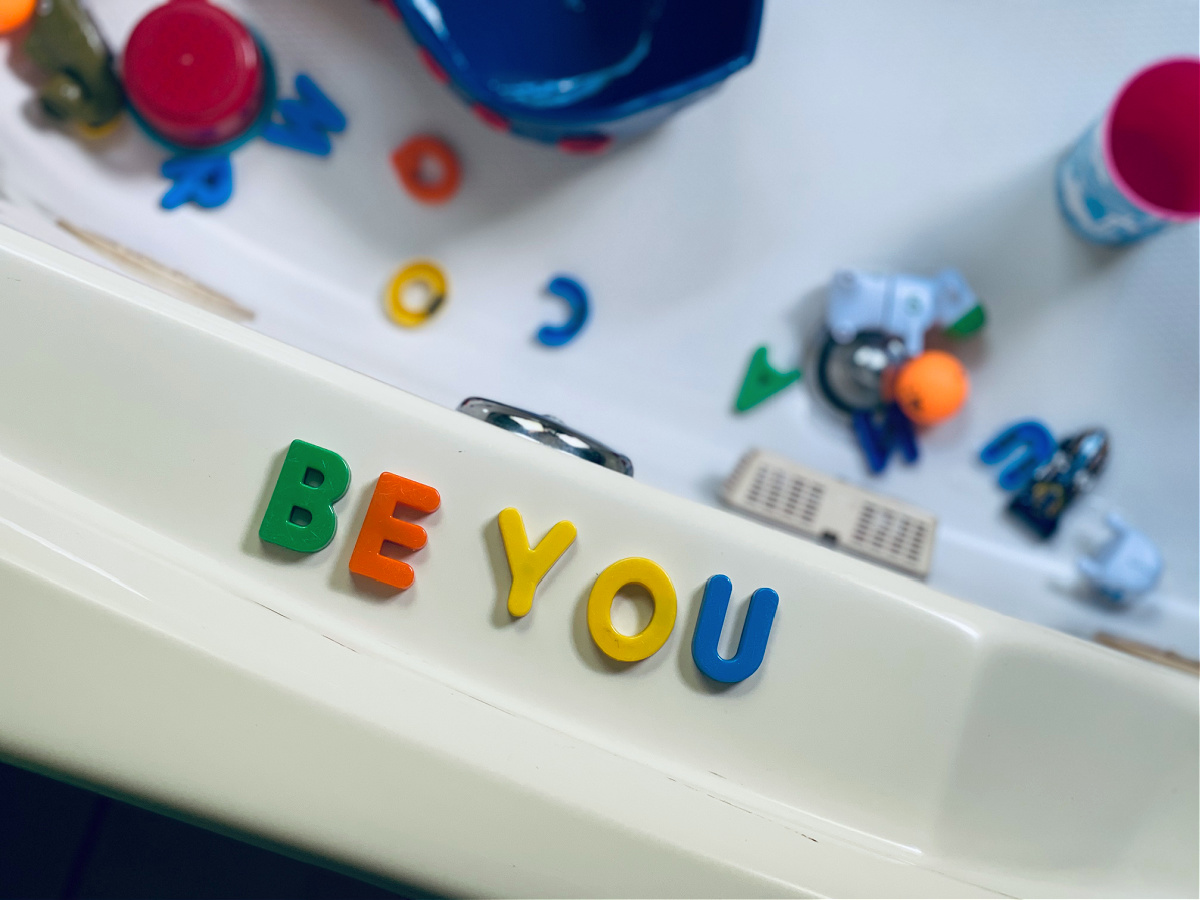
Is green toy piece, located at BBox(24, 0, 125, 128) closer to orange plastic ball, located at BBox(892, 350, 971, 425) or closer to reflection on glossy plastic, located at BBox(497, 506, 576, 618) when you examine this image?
reflection on glossy plastic, located at BBox(497, 506, 576, 618)

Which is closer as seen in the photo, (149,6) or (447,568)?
(447,568)

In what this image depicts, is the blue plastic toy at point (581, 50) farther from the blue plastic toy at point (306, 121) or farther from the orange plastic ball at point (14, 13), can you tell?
the orange plastic ball at point (14, 13)

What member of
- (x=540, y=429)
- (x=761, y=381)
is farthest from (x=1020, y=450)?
(x=540, y=429)

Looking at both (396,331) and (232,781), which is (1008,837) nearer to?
(232,781)

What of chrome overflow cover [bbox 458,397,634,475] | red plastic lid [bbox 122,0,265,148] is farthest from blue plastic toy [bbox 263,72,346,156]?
chrome overflow cover [bbox 458,397,634,475]

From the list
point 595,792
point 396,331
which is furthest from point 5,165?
point 595,792
